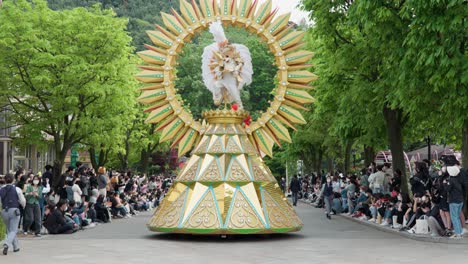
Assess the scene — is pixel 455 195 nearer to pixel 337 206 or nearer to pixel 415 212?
pixel 415 212

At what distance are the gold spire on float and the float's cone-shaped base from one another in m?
0.03

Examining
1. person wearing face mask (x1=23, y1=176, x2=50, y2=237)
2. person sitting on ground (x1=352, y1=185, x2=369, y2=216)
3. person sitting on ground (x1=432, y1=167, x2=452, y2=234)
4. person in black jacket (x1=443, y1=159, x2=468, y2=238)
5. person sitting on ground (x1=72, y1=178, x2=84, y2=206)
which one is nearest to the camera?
person in black jacket (x1=443, y1=159, x2=468, y2=238)

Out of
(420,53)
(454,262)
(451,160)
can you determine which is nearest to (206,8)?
(420,53)

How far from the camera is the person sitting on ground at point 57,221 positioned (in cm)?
2183

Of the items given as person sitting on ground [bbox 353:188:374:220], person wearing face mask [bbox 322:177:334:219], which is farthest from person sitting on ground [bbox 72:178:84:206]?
person sitting on ground [bbox 353:188:374:220]

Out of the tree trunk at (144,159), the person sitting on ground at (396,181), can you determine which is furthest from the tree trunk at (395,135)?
the tree trunk at (144,159)

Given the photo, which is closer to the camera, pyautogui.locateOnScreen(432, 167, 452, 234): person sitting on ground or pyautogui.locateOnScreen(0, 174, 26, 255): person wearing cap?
pyautogui.locateOnScreen(0, 174, 26, 255): person wearing cap

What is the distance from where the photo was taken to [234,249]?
56.1 feet

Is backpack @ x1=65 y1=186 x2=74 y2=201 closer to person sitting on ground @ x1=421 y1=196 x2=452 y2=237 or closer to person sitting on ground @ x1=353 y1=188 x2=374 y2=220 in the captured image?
person sitting on ground @ x1=353 y1=188 x2=374 y2=220

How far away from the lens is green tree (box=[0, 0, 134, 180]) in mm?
34531

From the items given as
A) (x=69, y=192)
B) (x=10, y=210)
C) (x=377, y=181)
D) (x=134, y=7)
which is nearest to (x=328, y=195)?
(x=377, y=181)

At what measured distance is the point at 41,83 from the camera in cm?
3481

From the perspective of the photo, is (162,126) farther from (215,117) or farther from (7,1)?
(7,1)

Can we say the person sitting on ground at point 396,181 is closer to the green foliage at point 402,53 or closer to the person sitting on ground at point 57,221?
the green foliage at point 402,53
